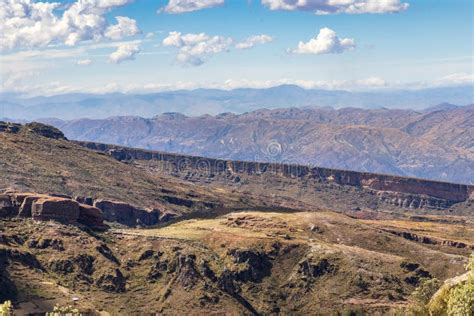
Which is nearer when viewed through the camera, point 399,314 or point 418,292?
point 399,314

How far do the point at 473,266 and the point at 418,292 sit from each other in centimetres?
12084

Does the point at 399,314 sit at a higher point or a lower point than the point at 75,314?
lower

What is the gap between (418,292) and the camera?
197 meters

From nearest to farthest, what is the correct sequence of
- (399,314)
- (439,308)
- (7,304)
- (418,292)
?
(7,304)
(439,308)
(399,314)
(418,292)

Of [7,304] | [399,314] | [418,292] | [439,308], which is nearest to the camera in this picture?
[7,304]

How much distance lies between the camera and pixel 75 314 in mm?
79938

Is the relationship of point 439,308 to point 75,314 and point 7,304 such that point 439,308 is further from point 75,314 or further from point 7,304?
point 7,304

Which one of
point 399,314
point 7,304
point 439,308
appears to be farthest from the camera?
point 399,314

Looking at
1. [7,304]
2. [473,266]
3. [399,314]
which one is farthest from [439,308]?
[399,314]

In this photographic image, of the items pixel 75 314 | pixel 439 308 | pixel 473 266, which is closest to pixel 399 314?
pixel 439 308

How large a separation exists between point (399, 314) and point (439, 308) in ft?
248

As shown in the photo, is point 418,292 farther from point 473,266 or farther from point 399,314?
point 473,266

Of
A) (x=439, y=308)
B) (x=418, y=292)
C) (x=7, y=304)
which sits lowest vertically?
(x=418, y=292)

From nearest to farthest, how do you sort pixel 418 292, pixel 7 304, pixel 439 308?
1. pixel 7 304
2. pixel 439 308
3. pixel 418 292
